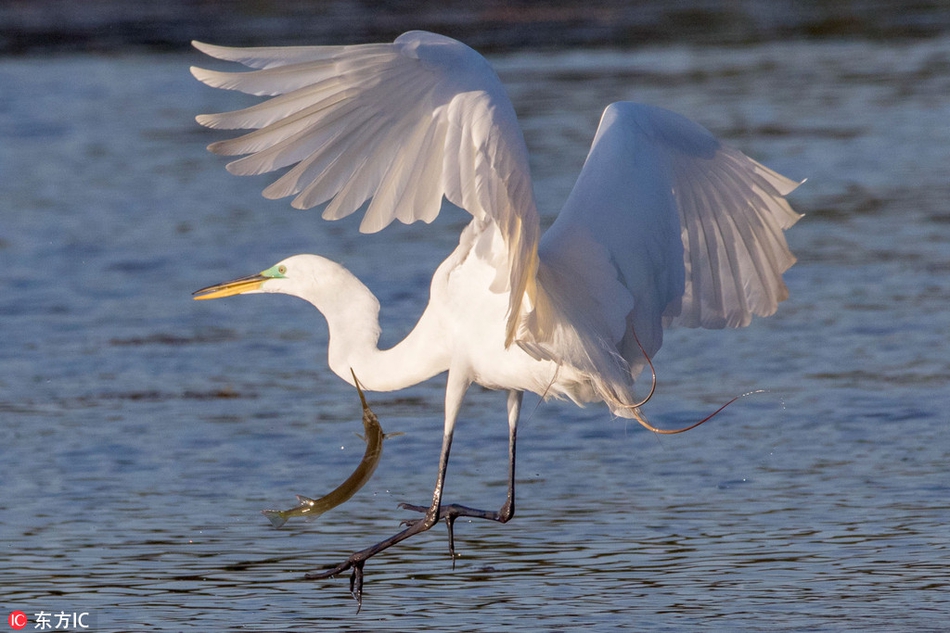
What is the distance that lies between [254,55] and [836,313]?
586cm

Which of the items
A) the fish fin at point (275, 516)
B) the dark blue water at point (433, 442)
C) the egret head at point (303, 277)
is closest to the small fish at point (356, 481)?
the fish fin at point (275, 516)

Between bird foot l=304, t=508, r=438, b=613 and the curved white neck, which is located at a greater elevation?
the curved white neck

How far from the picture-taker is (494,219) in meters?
4.74

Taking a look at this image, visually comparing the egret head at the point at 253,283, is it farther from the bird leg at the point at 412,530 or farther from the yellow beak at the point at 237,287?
the bird leg at the point at 412,530

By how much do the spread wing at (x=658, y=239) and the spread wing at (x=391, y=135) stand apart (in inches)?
30.6

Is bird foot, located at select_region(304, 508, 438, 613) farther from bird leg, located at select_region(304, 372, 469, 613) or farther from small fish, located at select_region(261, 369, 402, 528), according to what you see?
small fish, located at select_region(261, 369, 402, 528)

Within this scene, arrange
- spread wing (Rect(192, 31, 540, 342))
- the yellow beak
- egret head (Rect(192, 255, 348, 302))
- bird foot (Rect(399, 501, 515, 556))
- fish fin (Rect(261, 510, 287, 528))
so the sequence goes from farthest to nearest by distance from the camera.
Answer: the yellow beak, egret head (Rect(192, 255, 348, 302)), bird foot (Rect(399, 501, 515, 556)), fish fin (Rect(261, 510, 287, 528)), spread wing (Rect(192, 31, 540, 342))

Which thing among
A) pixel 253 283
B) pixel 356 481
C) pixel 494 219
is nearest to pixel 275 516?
pixel 356 481

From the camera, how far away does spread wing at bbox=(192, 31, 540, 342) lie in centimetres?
464

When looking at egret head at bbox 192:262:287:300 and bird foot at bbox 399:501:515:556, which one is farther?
egret head at bbox 192:262:287:300

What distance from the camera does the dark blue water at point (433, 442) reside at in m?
5.76

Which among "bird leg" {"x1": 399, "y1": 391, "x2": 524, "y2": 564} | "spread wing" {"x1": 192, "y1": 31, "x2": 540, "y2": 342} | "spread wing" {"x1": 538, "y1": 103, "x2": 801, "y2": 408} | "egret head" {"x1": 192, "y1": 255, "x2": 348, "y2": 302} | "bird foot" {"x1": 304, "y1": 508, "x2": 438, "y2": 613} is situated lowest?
"bird foot" {"x1": 304, "y1": 508, "x2": 438, "y2": 613}

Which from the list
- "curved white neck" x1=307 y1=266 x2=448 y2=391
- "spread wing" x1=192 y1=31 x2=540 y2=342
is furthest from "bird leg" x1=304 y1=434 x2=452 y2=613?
"spread wing" x1=192 y1=31 x2=540 y2=342

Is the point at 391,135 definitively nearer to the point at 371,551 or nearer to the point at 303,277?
the point at 303,277
